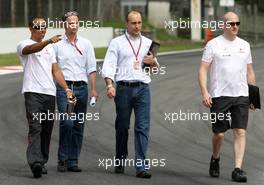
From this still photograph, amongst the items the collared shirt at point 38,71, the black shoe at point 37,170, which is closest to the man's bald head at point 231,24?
the collared shirt at point 38,71

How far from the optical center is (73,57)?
10039mm

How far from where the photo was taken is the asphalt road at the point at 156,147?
31.1 feet

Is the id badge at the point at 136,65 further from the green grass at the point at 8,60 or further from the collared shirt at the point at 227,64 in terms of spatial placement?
the green grass at the point at 8,60

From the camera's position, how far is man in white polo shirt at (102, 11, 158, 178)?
973 cm

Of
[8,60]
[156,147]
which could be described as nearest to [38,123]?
[156,147]

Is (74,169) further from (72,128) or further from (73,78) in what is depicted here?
(73,78)

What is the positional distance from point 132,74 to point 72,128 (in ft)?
3.23

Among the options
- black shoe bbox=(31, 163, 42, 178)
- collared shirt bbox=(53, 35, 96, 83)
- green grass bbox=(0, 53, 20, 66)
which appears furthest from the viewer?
green grass bbox=(0, 53, 20, 66)

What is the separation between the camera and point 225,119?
972 centimetres

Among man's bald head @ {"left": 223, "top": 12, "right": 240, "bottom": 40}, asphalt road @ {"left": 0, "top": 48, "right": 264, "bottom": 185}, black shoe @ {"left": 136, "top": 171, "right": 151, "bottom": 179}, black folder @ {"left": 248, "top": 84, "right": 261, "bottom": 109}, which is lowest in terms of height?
asphalt road @ {"left": 0, "top": 48, "right": 264, "bottom": 185}

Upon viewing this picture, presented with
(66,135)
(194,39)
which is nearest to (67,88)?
(66,135)

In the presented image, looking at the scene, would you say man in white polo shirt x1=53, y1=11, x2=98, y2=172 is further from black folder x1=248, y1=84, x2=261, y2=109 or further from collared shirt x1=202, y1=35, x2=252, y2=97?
black folder x1=248, y1=84, x2=261, y2=109

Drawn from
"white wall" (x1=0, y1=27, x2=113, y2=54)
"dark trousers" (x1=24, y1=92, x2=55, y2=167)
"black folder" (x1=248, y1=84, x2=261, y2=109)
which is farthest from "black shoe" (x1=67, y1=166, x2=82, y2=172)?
"white wall" (x1=0, y1=27, x2=113, y2=54)

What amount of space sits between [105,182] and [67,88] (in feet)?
4.02
